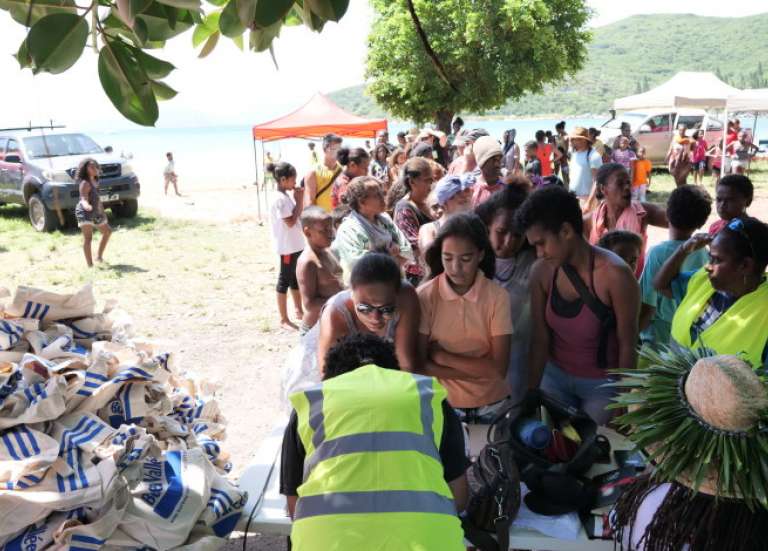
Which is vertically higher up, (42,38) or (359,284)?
(42,38)

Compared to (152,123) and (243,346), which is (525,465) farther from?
(243,346)

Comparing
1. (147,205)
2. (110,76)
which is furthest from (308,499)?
(147,205)

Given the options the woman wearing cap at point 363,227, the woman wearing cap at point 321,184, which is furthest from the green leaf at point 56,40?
the woman wearing cap at point 321,184

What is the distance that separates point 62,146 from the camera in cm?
1475

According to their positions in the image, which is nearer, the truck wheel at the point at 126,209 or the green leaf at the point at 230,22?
the green leaf at the point at 230,22

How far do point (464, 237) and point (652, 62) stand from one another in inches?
7450

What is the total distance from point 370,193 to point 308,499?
120 inches

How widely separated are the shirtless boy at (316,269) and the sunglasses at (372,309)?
1629 mm

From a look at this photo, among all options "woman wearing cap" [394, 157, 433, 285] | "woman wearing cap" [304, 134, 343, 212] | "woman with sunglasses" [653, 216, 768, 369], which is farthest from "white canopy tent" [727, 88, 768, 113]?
"woman with sunglasses" [653, 216, 768, 369]

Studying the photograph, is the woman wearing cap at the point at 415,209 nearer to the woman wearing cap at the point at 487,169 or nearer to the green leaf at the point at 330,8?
the woman wearing cap at the point at 487,169

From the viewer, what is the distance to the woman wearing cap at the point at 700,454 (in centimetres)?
189

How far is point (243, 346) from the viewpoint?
7.13 meters

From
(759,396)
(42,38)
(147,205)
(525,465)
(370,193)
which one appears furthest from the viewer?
(147,205)

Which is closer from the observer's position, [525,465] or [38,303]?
[525,465]
